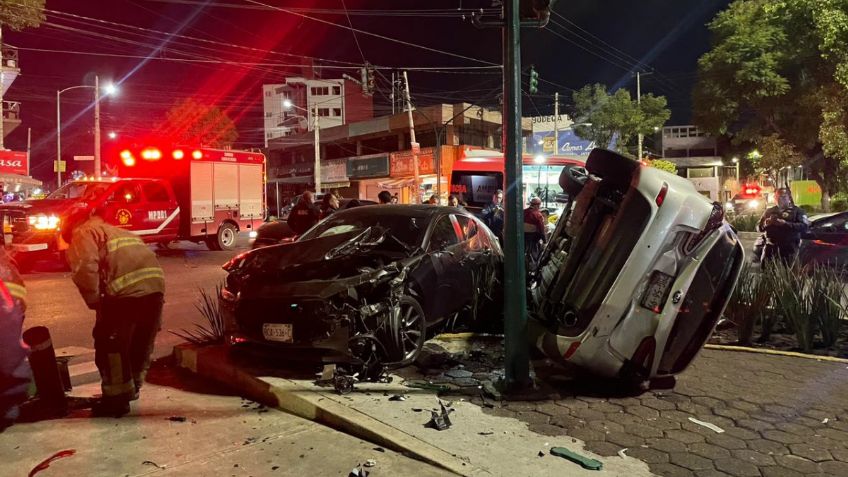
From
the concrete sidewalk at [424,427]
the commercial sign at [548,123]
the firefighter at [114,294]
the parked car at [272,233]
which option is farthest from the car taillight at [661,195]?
the commercial sign at [548,123]

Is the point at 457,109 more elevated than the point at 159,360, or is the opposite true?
the point at 457,109

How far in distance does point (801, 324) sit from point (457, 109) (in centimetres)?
3187

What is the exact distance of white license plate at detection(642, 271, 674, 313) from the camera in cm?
421

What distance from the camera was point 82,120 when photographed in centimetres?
5400

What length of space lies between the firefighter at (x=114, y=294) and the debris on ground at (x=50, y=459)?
0.64m

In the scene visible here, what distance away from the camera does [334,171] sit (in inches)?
1783

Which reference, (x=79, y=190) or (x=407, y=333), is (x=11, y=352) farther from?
(x=79, y=190)

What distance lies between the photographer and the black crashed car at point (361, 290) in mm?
4852

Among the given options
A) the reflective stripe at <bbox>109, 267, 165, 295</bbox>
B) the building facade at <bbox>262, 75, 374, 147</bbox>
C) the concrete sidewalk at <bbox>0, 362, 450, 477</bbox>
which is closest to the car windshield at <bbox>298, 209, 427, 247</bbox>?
the reflective stripe at <bbox>109, 267, 165, 295</bbox>

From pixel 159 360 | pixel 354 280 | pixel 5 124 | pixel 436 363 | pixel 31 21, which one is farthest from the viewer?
pixel 5 124

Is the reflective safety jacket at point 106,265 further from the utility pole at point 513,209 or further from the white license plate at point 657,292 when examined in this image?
the white license plate at point 657,292

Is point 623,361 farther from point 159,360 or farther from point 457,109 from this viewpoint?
point 457,109

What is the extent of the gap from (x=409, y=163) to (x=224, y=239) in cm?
2229

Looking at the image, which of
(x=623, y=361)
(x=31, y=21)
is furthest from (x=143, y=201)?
(x=623, y=361)
